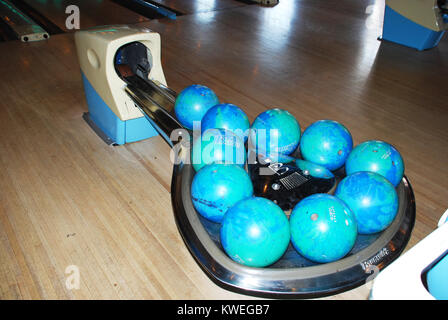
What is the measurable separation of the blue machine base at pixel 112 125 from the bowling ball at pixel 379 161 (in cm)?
113

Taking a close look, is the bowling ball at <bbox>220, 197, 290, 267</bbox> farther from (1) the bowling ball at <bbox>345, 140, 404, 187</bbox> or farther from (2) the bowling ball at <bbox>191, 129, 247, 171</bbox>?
(1) the bowling ball at <bbox>345, 140, 404, 187</bbox>

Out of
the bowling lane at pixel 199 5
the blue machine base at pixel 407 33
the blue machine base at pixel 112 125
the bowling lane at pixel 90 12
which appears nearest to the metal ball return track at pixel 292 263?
the blue machine base at pixel 112 125

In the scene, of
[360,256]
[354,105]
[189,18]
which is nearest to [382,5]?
[189,18]

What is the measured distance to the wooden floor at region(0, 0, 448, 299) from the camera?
123cm

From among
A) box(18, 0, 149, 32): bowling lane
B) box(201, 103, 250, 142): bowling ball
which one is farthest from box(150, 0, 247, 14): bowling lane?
box(201, 103, 250, 142): bowling ball

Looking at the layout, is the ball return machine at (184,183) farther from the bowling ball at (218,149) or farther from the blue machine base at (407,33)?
the blue machine base at (407,33)

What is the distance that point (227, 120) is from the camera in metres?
1.46

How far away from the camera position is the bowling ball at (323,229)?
1.05m

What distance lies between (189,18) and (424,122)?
2.78m

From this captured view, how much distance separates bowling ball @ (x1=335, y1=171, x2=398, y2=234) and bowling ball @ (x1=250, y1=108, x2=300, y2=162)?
0.36 meters

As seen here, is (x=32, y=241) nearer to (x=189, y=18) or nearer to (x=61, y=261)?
(x=61, y=261)

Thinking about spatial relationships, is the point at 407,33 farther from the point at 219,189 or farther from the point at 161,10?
the point at 219,189

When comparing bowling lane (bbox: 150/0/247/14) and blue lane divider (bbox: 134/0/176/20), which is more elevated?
bowling lane (bbox: 150/0/247/14)

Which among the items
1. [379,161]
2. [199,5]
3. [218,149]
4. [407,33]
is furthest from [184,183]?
[199,5]
